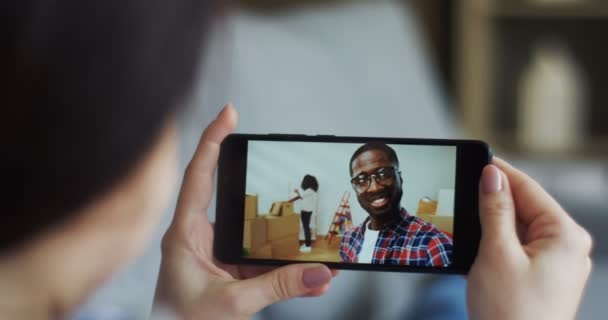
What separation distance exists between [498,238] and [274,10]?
3.42 feet

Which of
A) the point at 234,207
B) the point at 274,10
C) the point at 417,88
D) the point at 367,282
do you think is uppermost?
the point at 274,10

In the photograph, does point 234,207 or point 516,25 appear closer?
point 234,207

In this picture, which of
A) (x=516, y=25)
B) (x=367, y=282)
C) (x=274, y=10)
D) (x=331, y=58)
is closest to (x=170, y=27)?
(x=367, y=282)

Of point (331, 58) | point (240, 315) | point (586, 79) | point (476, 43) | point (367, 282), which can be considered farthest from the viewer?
point (586, 79)

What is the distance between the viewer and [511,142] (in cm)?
173

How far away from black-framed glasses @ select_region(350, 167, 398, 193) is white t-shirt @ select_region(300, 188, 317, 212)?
2cm

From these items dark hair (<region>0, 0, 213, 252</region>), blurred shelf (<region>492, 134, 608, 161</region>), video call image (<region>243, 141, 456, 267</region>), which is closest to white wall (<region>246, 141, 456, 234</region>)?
video call image (<region>243, 141, 456, 267</region>)

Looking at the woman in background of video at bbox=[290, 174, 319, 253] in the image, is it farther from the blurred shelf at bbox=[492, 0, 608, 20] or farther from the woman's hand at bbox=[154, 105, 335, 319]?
the blurred shelf at bbox=[492, 0, 608, 20]

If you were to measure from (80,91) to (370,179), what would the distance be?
0.19 metres

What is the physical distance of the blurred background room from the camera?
50cm

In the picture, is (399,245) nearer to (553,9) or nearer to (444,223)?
(444,223)

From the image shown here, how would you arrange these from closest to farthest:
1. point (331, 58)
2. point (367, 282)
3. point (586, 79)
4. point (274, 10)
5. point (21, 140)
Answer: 1. point (21, 140)
2. point (367, 282)
3. point (331, 58)
4. point (274, 10)
5. point (586, 79)

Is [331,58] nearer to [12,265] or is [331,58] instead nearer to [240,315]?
[240,315]

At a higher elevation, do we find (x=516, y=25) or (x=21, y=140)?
(x=516, y=25)
